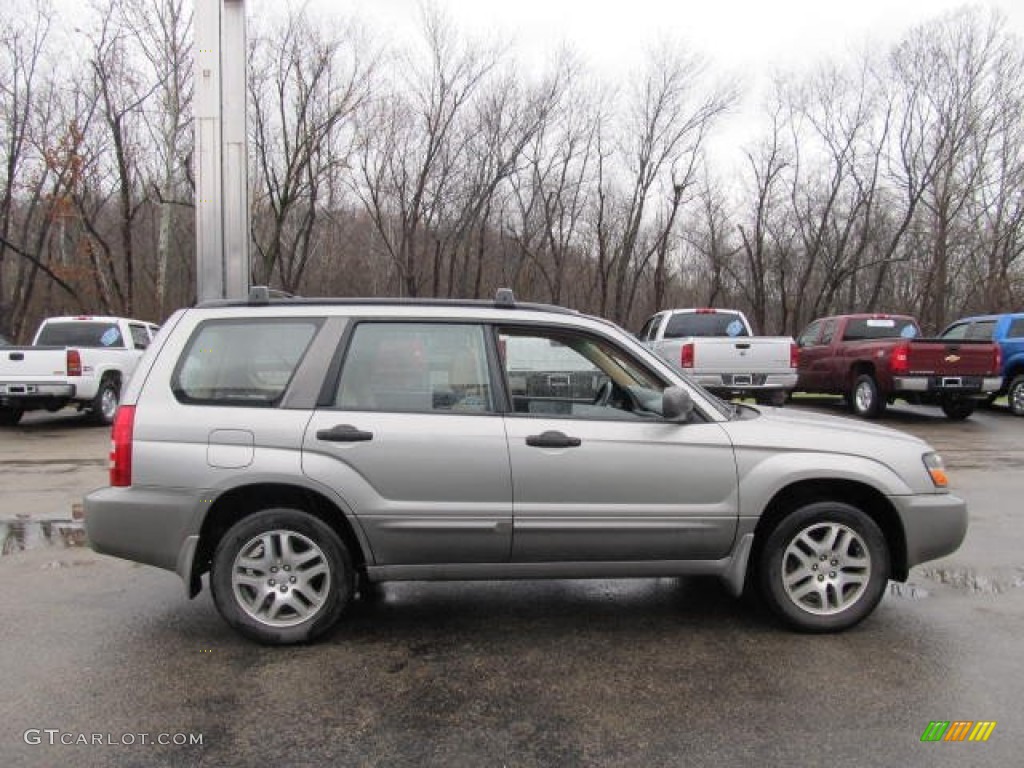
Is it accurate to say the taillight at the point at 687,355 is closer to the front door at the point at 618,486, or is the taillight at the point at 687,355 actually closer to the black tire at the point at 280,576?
the front door at the point at 618,486

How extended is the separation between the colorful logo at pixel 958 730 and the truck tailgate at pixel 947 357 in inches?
425

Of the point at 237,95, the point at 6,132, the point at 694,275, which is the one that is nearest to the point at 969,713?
the point at 237,95

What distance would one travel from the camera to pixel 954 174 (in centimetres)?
3053

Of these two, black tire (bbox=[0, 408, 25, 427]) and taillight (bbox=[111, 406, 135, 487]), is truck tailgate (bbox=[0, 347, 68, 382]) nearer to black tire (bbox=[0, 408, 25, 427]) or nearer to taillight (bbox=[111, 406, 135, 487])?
black tire (bbox=[0, 408, 25, 427])

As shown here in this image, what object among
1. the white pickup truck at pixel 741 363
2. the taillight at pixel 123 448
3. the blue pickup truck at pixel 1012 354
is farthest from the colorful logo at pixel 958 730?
the blue pickup truck at pixel 1012 354

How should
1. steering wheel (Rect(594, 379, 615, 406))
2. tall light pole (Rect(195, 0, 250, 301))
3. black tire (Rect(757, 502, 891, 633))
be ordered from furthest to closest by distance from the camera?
tall light pole (Rect(195, 0, 250, 301)), steering wheel (Rect(594, 379, 615, 406)), black tire (Rect(757, 502, 891, 633))

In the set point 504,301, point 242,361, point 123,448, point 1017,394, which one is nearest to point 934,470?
point 504,301

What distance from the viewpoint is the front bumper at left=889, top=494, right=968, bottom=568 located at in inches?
155

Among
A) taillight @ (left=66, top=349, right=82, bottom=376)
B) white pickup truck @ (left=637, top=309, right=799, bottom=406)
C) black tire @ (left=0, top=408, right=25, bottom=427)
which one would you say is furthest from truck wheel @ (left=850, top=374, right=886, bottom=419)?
black tire @ (left=0, top=408, right=25, bottom=427)

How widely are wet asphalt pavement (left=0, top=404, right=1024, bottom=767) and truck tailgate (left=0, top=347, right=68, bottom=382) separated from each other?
26.7 ft

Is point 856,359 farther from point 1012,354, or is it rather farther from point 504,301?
point 504,301

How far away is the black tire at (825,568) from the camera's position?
3918 millimetres

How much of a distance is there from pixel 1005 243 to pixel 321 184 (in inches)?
1140

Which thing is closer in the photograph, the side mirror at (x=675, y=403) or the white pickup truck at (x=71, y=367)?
the side mirror at (x=675, y=403)
